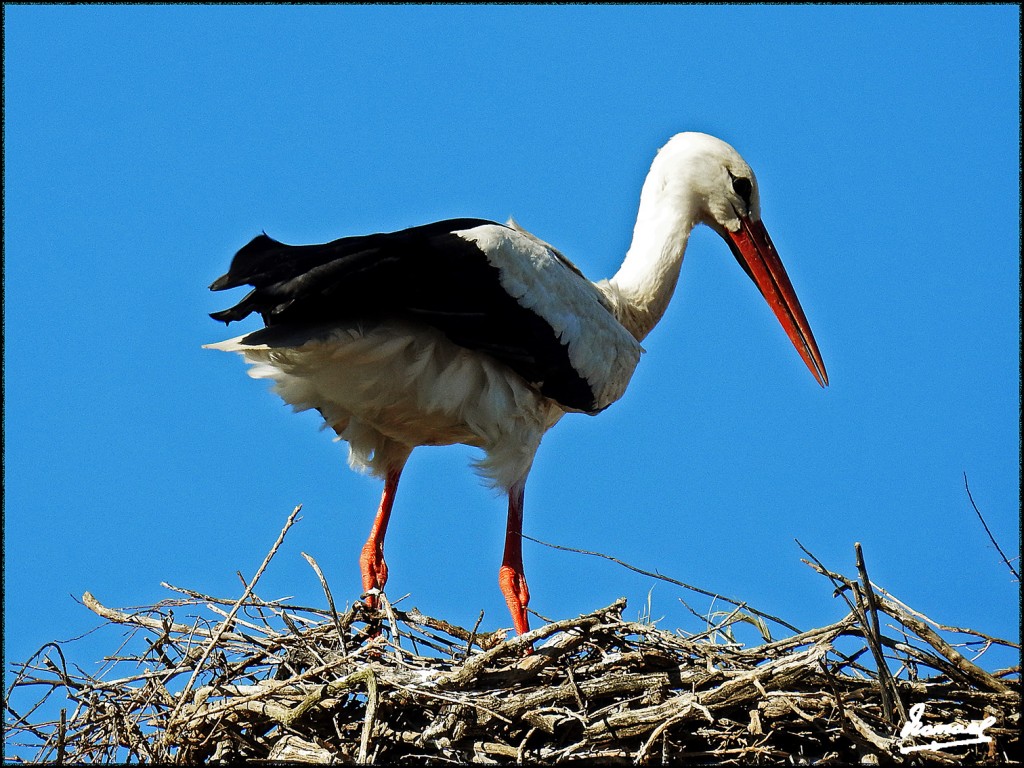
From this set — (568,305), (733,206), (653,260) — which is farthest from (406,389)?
(733,206)

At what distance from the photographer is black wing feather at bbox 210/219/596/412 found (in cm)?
383

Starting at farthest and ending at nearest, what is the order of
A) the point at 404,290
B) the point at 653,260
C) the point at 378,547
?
the point at 653,260, the point at 378,547, the point at 404,290

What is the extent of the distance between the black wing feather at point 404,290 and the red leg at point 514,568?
49cm

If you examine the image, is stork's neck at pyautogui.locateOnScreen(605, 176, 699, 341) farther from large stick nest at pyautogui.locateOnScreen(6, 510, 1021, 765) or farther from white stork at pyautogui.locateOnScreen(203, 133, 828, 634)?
large stick nest at pyautogui.locateOnScreen(6, 510, 1021, 765)

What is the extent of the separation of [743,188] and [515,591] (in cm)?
185

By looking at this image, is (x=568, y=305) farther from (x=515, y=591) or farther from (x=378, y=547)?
(x=378, y=547)
